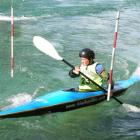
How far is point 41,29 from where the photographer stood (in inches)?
666

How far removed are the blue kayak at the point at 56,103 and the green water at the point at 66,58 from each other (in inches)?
8.2

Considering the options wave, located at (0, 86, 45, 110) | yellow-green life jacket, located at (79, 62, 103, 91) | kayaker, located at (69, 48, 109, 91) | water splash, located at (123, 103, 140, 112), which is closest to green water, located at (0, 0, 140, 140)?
wave, located at (0, 86, 45, 110)

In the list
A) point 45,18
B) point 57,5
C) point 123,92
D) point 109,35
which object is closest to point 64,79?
point 123,92

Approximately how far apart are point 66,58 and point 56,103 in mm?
4544

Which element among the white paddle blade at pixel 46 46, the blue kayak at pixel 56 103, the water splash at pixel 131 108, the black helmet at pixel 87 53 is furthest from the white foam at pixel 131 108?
the white paddle blade at pixel 46 46

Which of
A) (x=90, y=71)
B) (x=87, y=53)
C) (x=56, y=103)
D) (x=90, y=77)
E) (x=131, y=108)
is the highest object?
(x=87, y=53)

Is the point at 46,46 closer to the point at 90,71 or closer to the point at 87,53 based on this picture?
the point at 87,53

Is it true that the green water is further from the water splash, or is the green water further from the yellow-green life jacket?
the yellow-green life jacket

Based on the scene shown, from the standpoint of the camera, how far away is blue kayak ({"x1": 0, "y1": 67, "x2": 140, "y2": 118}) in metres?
7.76

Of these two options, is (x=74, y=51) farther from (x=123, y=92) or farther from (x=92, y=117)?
(x=92, y=117)

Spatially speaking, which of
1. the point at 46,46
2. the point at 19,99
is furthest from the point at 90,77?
the point at 19,99

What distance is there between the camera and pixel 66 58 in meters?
12.7

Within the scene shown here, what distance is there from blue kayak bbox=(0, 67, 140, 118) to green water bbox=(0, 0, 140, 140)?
0.69 feet

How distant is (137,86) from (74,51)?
11.8ft
